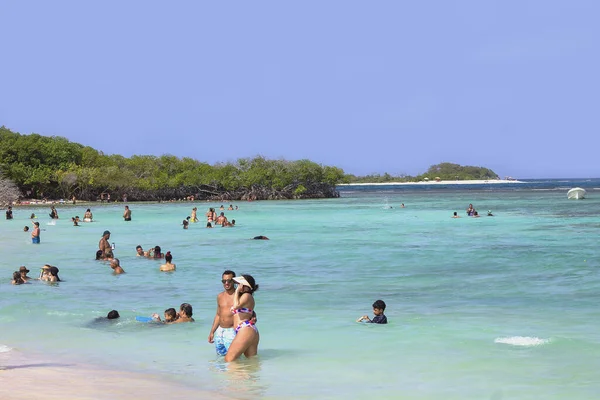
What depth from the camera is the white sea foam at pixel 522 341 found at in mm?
12859

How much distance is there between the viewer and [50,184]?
301 ft

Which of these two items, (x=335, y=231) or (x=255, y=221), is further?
(x=255, y=221)

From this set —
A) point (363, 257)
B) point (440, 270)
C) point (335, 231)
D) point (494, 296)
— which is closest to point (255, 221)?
point (335, 231)

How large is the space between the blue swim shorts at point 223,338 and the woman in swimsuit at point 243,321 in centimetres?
12

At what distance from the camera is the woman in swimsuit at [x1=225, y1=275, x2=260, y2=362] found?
34.8ft

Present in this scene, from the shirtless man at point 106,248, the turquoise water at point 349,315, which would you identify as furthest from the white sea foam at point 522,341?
the shirtless man at point 106,248

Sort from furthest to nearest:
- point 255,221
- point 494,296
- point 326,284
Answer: point 255,221 < point 326,284 < point 494,296

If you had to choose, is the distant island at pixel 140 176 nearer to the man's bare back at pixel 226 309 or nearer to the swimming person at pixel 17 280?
the swimming person at pixel 17 280

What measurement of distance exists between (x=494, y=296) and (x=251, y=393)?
10057 mm

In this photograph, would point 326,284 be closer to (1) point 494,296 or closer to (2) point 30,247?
(1) point 494,296

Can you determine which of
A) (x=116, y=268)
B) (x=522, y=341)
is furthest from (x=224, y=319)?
(x=116, y=268)

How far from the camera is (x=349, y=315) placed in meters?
16.0

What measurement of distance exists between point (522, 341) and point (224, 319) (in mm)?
5161

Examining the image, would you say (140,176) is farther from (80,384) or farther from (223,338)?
(80,384)
